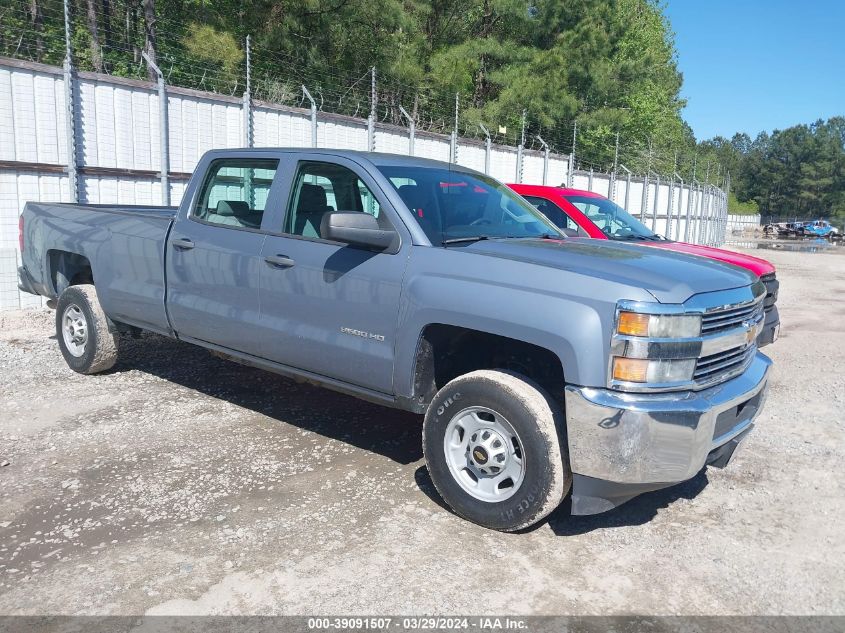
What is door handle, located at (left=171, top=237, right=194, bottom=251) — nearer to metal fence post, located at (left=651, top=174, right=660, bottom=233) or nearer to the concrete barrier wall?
the concrete barrier wall

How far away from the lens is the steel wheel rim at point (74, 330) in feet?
21.0

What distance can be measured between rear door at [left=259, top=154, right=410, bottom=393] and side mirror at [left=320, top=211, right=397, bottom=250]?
0.28ft

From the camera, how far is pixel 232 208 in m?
5.27

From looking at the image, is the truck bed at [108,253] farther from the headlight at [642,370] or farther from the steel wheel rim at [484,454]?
the headlight at [642,370]

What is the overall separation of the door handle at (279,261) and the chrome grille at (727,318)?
7.99 feet

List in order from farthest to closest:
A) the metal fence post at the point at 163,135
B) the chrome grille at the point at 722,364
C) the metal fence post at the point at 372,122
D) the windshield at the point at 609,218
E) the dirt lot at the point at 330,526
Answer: the metal fence post at the point at 372,122 → the metal fence post at the point at 163,135 → the windshield at the point at 609,218 → the chrome grille at the point at 722,364 → the dirt lot at the point at 330,526

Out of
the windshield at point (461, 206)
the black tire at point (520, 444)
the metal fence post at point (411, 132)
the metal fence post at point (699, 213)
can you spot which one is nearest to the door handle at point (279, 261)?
the windshield at point (461, 206)

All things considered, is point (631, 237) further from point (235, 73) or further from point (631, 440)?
point (235, 73)

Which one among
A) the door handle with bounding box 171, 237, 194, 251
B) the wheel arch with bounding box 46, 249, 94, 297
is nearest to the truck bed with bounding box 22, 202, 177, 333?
the wheel arch with bounding box 46, 249, 94, 297

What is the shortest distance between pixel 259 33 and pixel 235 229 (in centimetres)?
2139

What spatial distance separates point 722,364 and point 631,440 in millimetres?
830

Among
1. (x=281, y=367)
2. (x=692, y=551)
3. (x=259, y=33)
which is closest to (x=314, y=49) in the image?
(x=259, y=33)

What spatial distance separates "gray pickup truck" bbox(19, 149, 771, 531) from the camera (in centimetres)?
343

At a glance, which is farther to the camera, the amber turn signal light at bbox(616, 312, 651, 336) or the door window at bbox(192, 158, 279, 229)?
the door window at bbox(192, 158, 279, 229)
